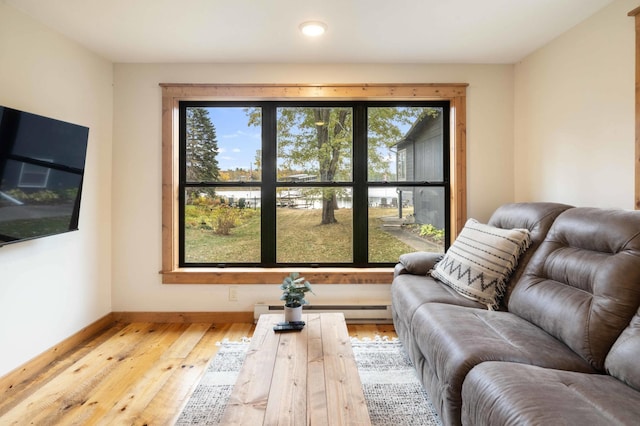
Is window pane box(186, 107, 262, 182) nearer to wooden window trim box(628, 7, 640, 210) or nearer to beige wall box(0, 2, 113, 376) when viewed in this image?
beige wall box(0, 2, 113, 376)

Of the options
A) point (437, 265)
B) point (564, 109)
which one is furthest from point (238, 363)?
point (564, 109)

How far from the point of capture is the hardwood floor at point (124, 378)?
1.75 m

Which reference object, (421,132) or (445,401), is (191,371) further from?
(421,132)

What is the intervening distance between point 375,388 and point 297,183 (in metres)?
1.85

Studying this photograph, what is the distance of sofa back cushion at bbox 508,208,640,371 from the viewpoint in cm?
139

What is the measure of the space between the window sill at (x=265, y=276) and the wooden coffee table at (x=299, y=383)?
3.68 feet

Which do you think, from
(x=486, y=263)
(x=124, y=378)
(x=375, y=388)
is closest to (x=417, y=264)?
(x=486, y=263)

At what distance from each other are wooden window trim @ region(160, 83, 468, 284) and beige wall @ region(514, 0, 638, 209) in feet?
1.74

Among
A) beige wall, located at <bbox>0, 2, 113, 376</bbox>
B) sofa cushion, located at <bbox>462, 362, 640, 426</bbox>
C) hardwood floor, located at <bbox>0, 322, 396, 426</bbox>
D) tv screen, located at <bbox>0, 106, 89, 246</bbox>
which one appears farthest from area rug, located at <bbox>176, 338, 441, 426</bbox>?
tv screen, located at <bbox>0, 106, 89, 246</bbox>

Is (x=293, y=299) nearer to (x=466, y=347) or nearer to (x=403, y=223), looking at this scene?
(x=466, y=347)

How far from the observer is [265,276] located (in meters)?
2.95

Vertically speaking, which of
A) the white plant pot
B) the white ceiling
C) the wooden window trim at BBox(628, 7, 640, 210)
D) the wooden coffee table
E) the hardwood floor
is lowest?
the hardwood floor

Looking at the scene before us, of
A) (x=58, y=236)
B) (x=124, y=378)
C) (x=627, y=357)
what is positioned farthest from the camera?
(x=58, y=236)

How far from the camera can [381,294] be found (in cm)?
299
